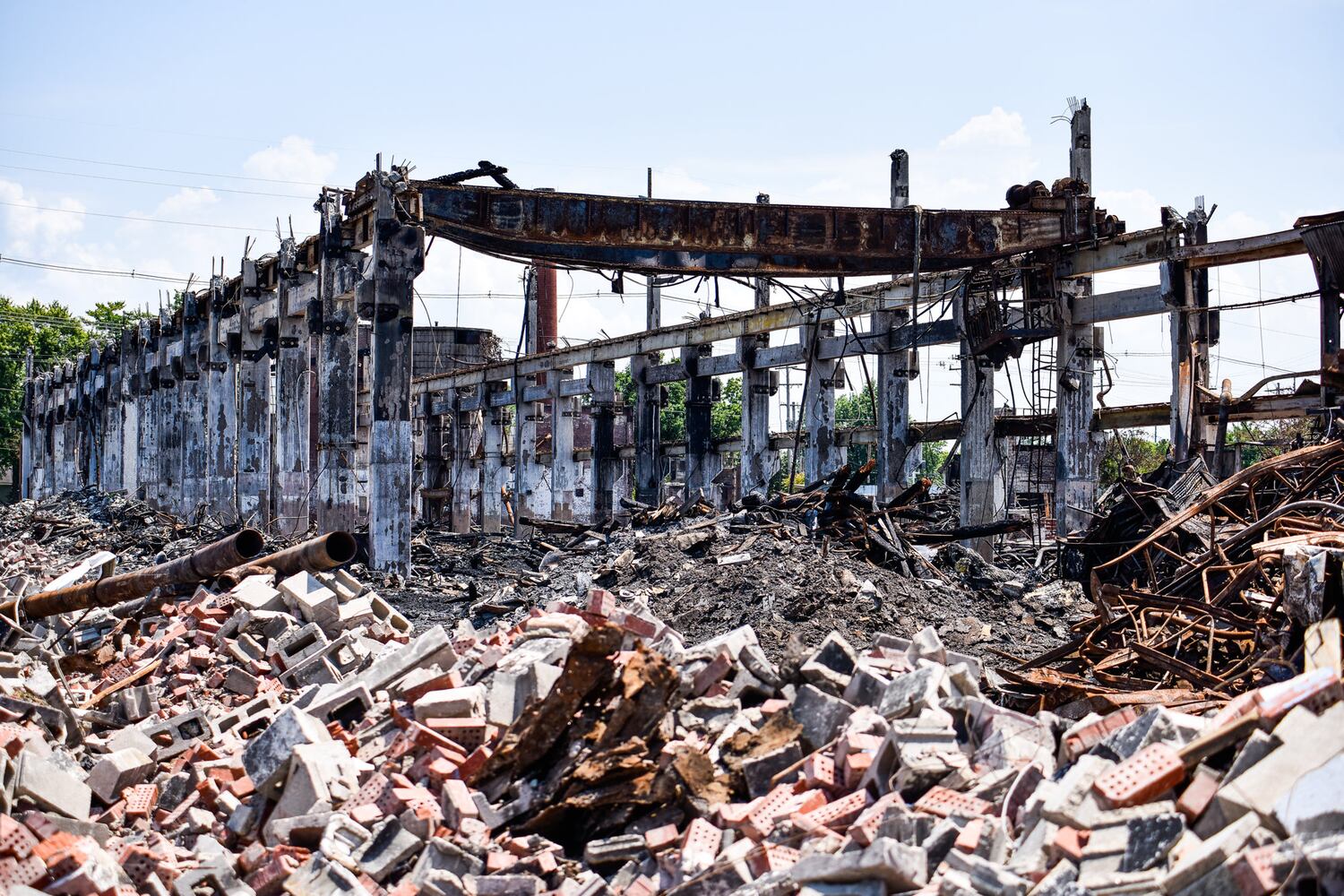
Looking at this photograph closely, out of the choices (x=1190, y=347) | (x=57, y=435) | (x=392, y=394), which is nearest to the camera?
(x=392, y=394)

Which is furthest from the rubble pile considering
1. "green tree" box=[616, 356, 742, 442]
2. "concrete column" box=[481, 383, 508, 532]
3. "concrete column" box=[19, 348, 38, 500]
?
"concrete column" box=[19, 348, 38, 500]

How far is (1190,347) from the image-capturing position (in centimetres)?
1683

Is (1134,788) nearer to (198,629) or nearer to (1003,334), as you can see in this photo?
(198,629)

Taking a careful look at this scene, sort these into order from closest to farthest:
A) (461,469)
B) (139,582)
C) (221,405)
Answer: (139,582)
(221,405)
(461,469)

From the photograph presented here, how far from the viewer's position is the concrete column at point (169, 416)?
103 feet

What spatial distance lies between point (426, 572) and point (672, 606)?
719 centimetres

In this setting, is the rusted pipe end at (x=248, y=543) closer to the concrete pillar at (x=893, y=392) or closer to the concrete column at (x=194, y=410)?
the concrete pillar at (x=893, y=392)

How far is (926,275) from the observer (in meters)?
20.7

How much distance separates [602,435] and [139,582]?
21165 mm

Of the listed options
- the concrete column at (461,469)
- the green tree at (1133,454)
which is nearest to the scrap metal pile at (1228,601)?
the green tree at (1133,454)

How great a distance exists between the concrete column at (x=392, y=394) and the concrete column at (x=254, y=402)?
8.38 metres

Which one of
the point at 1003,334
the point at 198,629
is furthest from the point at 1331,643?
the point at 1003,334

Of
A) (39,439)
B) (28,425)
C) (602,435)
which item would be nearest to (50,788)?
(602,435)

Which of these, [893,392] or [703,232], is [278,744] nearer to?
[703,232]
